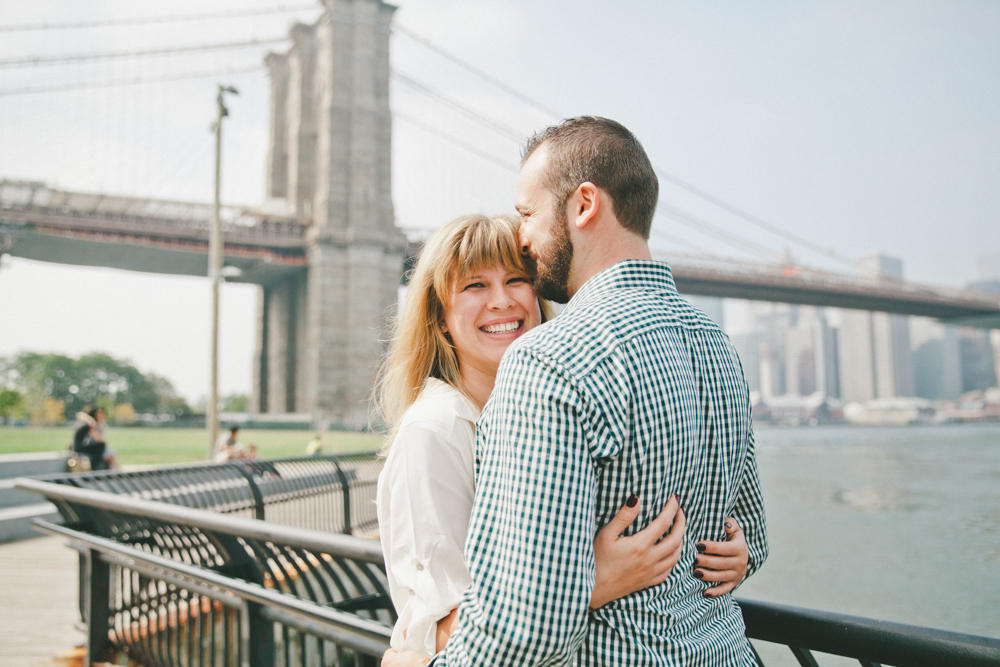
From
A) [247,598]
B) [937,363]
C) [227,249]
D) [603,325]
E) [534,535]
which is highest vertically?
[227,249]

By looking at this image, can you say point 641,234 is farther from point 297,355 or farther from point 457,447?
point 297,355

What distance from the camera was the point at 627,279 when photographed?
116 centimetres

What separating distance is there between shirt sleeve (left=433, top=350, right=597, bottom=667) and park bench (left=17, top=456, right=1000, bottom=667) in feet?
2.01

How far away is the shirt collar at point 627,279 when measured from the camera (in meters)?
1.16

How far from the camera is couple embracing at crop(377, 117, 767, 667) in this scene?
915 mm

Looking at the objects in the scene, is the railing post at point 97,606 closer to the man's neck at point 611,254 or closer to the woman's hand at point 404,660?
the woman's hand at point 404,660

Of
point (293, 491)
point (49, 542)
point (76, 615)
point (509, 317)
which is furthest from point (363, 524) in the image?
point (509, 317)

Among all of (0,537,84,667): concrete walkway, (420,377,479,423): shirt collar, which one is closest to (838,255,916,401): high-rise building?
(0,537,84,667): concrete walkway

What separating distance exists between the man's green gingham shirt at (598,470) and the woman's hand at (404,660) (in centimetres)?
27

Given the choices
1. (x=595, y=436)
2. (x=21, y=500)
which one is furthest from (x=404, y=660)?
(x=21, y=500)

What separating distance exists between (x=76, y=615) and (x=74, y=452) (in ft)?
16.2

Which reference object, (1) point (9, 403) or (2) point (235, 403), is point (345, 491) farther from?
(2) point (235, 403)

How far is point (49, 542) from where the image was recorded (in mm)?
6449

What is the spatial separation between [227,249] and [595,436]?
3605 cm
